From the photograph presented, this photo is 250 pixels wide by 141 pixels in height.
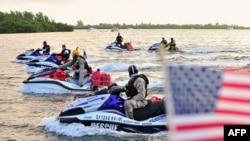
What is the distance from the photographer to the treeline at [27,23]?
132m

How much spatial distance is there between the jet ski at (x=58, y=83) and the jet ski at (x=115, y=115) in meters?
5.36

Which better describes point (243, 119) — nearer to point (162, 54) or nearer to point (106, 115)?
point (162, 54)

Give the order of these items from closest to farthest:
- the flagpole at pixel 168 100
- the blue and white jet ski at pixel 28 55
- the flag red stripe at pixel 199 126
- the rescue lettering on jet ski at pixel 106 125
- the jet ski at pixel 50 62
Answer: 1. the flagpole at pixel 168 100
2. the flag red stripe at pixel 199 126
3. the rescue lettering on jet ski at pixel 106 125
4. the jet ski at pixel 50 62
5. the blue and white jet ski at pixel 28 55

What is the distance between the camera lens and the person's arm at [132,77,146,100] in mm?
10047

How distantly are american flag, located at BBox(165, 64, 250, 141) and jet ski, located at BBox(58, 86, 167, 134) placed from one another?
613 cm

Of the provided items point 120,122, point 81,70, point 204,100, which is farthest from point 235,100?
point 81,70

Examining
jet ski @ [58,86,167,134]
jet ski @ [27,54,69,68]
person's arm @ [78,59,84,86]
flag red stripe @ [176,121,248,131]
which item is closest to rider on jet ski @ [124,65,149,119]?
jet ski @ [58,86,167,134]

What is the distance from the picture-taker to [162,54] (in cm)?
374

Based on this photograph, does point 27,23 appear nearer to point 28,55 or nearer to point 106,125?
point 28,55

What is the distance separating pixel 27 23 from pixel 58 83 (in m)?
126

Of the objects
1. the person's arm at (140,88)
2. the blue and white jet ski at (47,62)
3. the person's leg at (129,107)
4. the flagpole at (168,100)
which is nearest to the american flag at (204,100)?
the flagpole at (168,100)

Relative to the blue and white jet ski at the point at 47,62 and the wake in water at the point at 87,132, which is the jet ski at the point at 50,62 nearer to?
the blue and white jet ski at the point at 47,62

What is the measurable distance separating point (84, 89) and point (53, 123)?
5.13 m

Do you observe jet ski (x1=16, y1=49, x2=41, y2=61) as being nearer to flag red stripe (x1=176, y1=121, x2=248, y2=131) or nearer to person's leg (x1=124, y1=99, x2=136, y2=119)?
person's leg (x1=124, y1=99, x2=136, y2=119)
